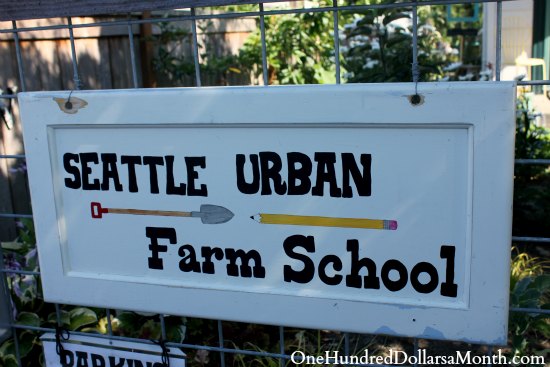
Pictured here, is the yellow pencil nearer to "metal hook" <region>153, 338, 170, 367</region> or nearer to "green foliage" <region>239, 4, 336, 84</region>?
"metal hook" <region>153, 338, 170, 367</region>

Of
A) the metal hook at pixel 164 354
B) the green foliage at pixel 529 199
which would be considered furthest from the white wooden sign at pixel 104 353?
the green foliage at pixel 529 199

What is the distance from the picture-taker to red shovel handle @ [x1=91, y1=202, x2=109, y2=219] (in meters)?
1.80

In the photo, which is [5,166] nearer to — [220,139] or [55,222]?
[55,222]

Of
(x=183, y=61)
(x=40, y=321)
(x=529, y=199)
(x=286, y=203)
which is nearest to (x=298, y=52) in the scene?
(x=183, y=61)

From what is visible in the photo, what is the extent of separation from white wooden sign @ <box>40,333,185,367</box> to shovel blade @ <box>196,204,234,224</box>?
0.49 meters

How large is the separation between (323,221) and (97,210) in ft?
2.15

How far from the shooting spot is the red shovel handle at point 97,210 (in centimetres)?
180

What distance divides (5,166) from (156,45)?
2.07m

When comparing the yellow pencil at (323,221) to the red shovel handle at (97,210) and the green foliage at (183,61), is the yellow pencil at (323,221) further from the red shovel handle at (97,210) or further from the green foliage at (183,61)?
the green foliage at (183,61)

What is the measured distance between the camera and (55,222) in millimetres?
1861

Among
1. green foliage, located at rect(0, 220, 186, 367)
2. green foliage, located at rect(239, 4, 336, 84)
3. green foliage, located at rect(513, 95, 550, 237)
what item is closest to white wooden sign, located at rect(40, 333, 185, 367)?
green foliage, located at rect(0, 220, 186, 367)

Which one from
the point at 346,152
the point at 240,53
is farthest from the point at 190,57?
the point at 346,152

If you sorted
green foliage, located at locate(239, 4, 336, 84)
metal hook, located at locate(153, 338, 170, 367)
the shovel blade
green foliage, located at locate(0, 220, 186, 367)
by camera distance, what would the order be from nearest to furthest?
1. the shovel blade
2. metal hook, located at locate(153, 338, 170, 367)
3. green foliage, located at locate(0, 220, 186, 367)
4. green foliage, located at locate(239, 4, 336, 84)

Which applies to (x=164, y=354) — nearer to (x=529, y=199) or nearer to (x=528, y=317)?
(x=528, y=317)
